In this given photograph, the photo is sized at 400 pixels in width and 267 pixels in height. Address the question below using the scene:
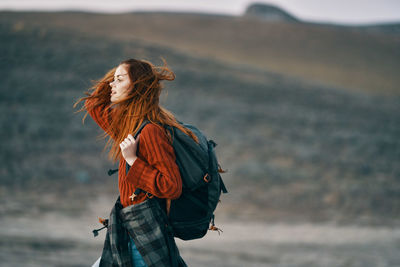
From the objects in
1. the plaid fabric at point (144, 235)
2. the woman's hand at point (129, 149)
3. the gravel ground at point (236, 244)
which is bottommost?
the plaid fabric at point (144, 235)

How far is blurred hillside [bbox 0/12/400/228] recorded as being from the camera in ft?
44.7

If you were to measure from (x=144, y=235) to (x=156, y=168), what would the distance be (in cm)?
34

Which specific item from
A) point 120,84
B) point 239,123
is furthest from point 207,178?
point 239,123

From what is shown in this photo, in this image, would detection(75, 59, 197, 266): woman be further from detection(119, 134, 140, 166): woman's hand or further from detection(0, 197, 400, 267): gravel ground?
detection(0, 197, 400, 267): gravel ground

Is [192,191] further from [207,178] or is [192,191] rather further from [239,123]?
[239,123]

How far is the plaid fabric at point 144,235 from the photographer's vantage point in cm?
227

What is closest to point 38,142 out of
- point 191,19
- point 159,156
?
point 159,156

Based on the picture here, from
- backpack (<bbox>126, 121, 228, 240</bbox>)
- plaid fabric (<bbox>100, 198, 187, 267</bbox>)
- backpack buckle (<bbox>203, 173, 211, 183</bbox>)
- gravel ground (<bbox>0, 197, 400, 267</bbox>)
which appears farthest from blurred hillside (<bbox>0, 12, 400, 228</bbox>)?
backpack buckle (<bbox>203, 173, 211, 183</bbox>)

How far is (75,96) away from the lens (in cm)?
2067

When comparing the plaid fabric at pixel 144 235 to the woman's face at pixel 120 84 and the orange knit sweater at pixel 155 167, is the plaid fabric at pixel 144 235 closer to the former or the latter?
the orange knit sweater at pixel 155 167

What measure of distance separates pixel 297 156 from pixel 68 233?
10.1 m

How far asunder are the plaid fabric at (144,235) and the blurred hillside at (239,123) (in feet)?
32.3

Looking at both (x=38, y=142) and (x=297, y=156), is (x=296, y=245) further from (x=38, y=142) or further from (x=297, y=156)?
(x=38, y=142)

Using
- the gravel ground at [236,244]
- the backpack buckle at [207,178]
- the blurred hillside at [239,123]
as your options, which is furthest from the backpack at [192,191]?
the blurred hillside at [239,123]
